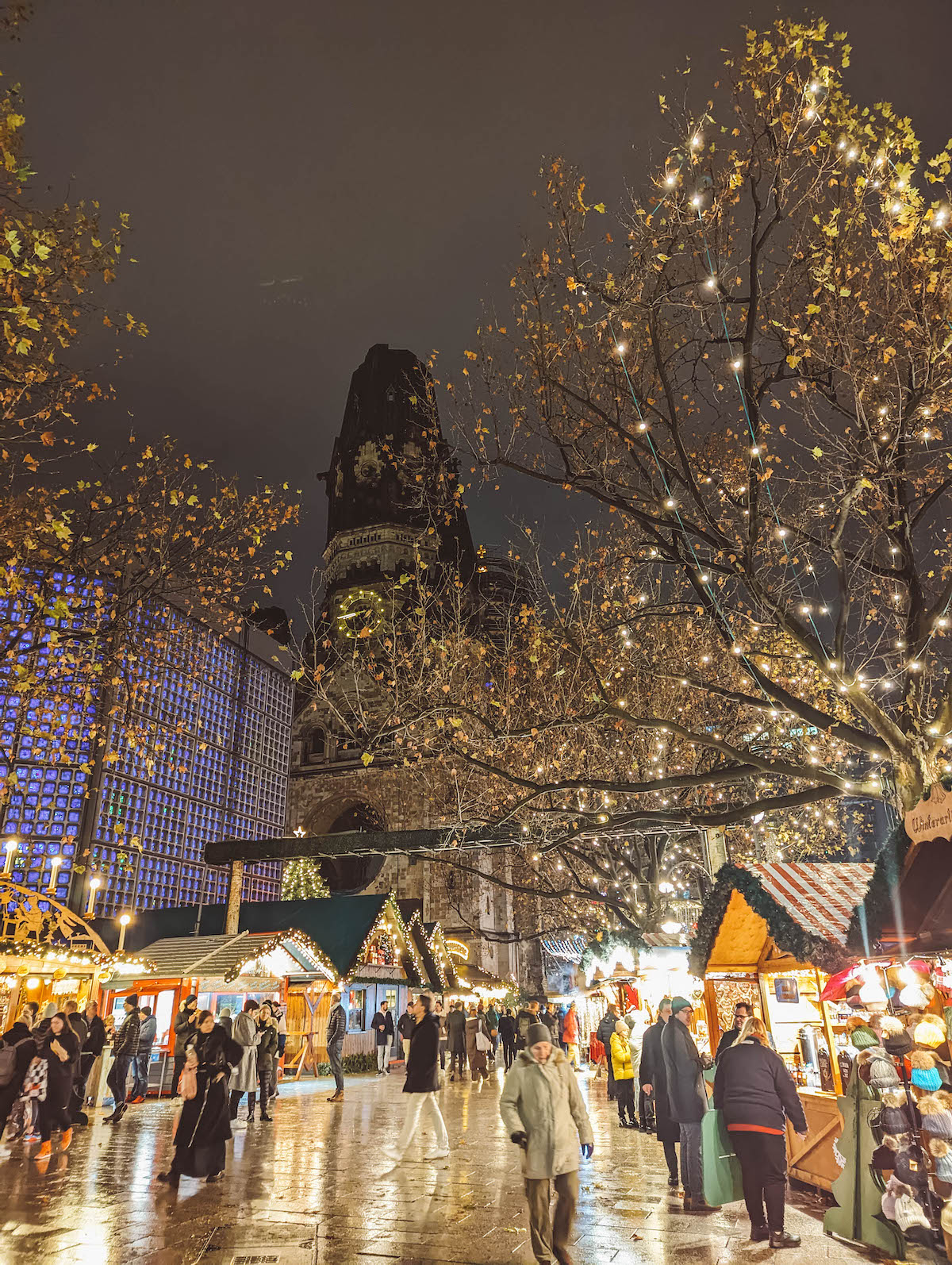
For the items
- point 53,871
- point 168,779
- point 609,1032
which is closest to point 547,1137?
point 609,1032

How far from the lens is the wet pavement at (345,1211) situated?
15.3 ft

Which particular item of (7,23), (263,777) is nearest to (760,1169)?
(7,23)

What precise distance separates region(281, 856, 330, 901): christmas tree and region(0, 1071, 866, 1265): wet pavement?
1734 centimetres

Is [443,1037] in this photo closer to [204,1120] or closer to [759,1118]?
[204,1120]

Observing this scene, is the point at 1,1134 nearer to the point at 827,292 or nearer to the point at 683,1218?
the point at 683,1218

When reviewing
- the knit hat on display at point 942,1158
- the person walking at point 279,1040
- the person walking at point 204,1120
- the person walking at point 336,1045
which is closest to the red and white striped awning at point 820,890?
the knit hat on display at point 942,1158

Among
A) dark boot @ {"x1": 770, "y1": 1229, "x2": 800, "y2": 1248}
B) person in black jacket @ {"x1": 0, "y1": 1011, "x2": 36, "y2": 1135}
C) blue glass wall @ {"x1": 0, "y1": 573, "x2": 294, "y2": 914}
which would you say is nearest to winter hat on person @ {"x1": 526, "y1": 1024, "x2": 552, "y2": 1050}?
dark boot @ {"x1": 770, "y1": 1229, "x2": 800, "y2": 1248}

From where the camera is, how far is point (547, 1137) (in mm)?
4473

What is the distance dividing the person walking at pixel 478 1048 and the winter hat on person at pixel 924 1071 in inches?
581

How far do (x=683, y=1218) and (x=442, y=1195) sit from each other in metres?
1.88

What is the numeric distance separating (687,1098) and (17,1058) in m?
7.36

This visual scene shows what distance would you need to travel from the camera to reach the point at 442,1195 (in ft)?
20.2

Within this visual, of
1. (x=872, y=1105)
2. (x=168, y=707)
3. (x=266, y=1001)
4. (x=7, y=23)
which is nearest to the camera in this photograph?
(x=872, y=1105)

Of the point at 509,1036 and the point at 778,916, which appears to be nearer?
the point at 778,916
